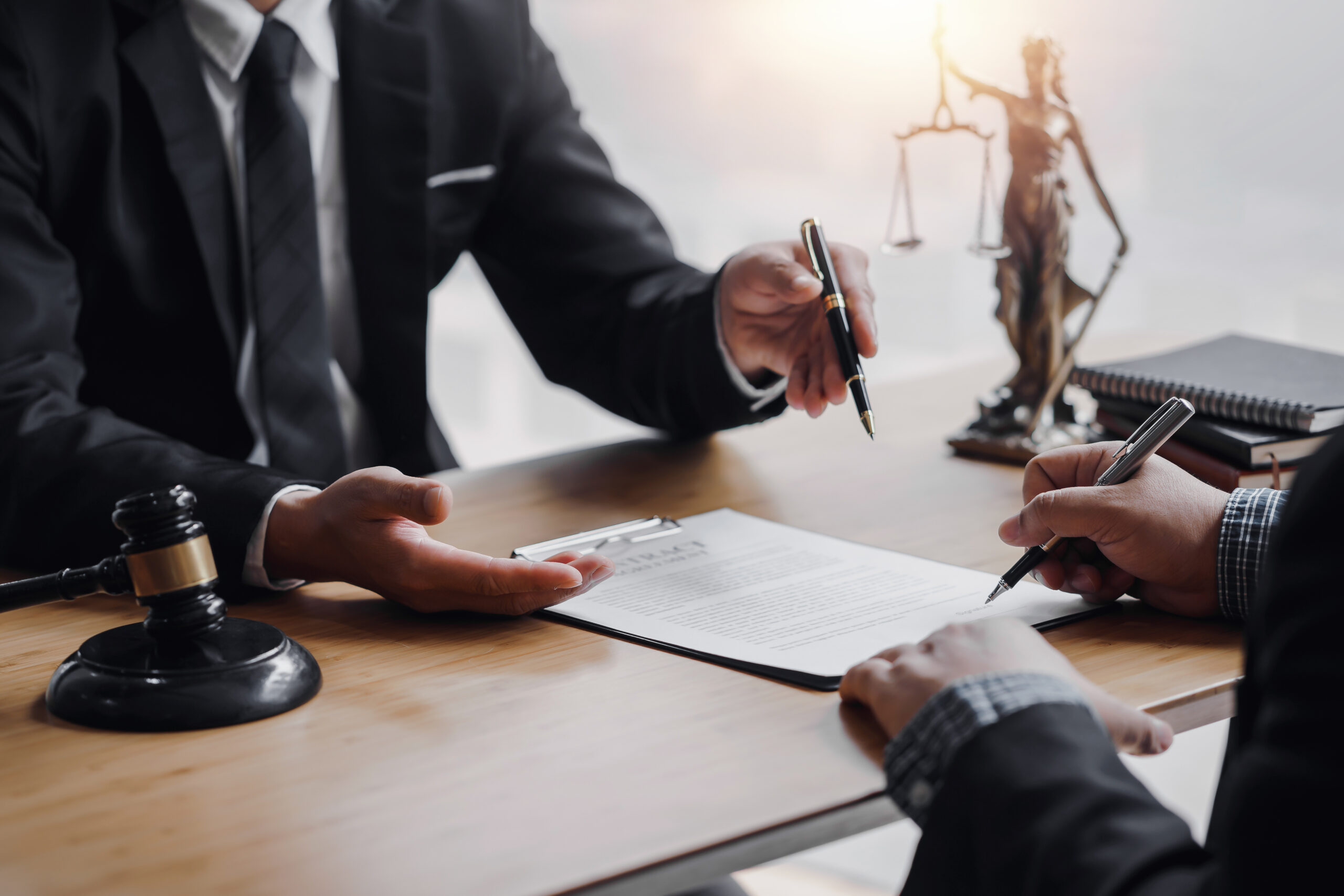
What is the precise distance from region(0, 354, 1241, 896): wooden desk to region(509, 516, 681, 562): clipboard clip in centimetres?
13

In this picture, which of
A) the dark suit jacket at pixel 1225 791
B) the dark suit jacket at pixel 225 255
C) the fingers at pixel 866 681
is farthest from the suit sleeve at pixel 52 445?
the dark suit jacket at pixel 1225 791

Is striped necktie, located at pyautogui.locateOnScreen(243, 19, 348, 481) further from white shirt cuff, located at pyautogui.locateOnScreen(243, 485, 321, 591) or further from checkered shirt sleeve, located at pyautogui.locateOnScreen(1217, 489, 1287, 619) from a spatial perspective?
checkered shirt sleeve, located at pyautogui.locateOnScreen(1217, 489, 1287, 619)

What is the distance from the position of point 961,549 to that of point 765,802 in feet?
1.43

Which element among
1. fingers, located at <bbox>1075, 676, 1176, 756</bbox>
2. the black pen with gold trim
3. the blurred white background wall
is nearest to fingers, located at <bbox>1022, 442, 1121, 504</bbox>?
the black pen with gold trim

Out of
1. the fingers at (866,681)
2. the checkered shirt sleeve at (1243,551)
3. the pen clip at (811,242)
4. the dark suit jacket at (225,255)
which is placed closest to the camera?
the fingers at (866,681)

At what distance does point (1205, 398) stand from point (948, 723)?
2.07ft

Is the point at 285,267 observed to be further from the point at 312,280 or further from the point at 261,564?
the point at 261,564

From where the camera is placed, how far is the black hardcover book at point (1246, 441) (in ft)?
3.24

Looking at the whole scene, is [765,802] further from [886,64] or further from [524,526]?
[886,64]

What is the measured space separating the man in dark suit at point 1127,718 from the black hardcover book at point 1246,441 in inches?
8.7

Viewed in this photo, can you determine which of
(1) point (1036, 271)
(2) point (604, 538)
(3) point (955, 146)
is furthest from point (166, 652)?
(3) point (955, 146)

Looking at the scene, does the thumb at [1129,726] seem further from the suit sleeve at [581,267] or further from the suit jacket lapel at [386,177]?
the suit jacket lapel at [386,177]

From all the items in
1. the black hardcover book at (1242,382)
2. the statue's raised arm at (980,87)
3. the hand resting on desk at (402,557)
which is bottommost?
the black hardcover book at (1242,382)

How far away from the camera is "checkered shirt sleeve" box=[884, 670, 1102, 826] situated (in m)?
0.55
